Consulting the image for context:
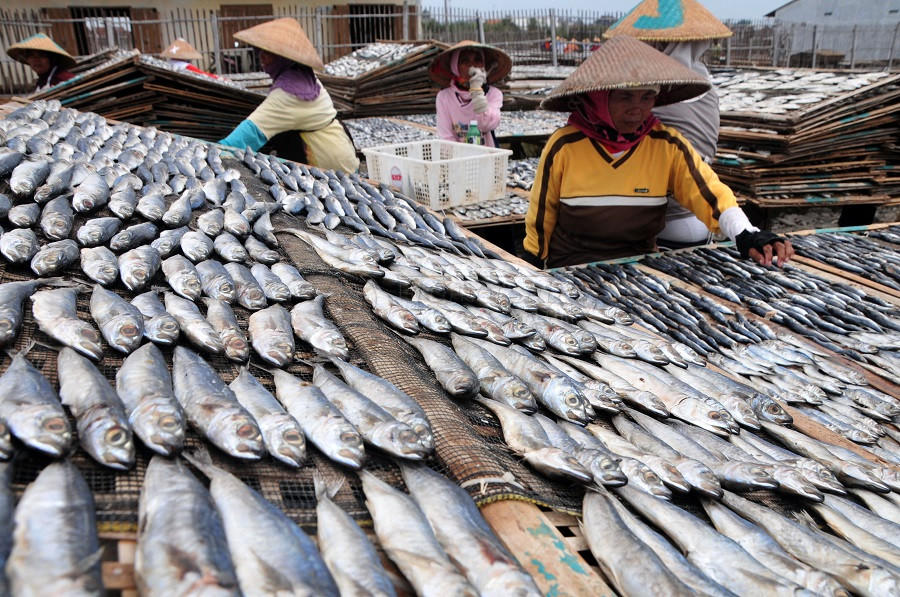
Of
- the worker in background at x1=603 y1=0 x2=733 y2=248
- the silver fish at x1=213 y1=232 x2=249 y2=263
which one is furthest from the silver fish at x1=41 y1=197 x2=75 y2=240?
the worker in background at x1=603 y1=0 x2=733 y2=248

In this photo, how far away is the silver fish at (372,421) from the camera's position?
5.90 ft

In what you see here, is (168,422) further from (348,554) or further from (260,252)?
(260,252)

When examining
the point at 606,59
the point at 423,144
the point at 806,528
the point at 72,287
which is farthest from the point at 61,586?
the point at 423,144

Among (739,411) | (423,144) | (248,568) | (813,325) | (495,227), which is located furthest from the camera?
(423,144)

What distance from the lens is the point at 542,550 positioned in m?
1.57

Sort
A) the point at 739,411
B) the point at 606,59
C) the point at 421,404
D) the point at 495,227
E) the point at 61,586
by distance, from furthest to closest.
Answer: the point at 495,227, the point at 606,59, the point at 739,411, the point at 421,404, the point at 61,586

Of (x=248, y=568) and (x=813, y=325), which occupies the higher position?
(x=248, y=568)

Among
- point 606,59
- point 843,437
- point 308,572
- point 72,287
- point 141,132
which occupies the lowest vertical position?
point 843,437

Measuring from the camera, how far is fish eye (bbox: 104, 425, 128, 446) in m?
1.61

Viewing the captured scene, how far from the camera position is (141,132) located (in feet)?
20.1

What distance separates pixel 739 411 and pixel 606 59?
9.81 ft

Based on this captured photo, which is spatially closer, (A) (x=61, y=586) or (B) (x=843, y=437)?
(A) (x=61, y=586)

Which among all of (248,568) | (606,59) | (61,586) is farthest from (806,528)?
(606,59)

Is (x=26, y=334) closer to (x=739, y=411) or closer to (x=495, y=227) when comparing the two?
(x=739, y=411)
